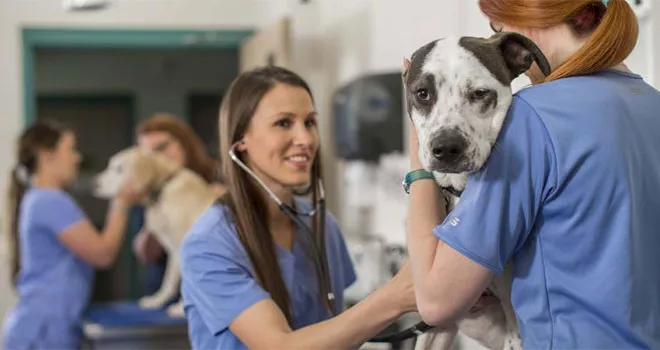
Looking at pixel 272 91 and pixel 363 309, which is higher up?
pixel 272 91

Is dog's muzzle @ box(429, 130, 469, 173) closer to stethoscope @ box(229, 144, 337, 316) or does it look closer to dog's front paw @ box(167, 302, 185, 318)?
stethoscope @ box(229, 144, 337, 316)

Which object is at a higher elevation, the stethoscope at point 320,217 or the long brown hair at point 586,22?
the long brown hair at point 586,22

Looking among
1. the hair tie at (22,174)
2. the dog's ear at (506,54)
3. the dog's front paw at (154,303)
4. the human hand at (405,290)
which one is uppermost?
the dog's ear at (506,54)

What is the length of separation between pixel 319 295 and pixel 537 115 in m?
0.76

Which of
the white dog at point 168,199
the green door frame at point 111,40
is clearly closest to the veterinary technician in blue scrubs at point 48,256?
the white dog at point 168,199

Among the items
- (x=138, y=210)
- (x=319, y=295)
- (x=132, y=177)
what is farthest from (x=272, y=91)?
(x=138, y=210)

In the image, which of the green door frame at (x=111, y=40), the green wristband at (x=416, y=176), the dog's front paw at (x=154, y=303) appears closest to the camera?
the green wristband at (x=416, y=176)

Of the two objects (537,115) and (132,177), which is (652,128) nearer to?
(537,115)

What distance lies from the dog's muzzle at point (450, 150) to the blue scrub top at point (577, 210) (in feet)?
0.11

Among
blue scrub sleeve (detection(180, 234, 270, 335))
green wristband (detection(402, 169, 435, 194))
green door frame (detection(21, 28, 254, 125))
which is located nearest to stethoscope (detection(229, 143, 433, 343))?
blue scrub sleeve (detection(180, 234, 270, 335))

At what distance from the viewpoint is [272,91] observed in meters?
1.75

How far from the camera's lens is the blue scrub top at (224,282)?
1.61 meters

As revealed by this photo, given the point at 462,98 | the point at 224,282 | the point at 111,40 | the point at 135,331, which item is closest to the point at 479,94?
the point at 462,98

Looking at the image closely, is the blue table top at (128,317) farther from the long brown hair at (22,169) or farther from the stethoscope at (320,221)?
the stethoscope at (320,221)
